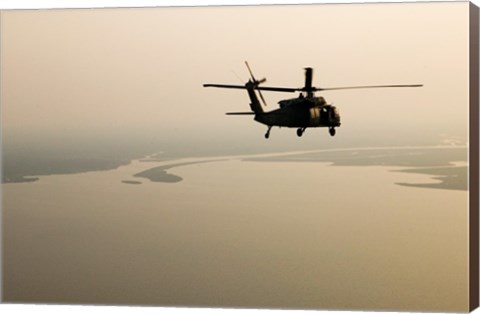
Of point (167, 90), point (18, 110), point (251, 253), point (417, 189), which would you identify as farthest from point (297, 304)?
point (18, 110)

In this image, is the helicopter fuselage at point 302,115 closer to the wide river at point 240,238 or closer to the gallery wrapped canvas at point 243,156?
the gallery wrapped canvas at point 243,156

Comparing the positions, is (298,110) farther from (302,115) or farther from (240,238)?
(240,238)

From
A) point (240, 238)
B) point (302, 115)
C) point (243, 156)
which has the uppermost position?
point (302, 115)

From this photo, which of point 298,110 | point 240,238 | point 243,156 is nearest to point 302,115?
point 298,110

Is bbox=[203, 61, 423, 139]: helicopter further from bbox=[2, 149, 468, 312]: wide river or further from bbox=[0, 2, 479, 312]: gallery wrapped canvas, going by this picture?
bbox=[2, 149, 468, 312]: wide river

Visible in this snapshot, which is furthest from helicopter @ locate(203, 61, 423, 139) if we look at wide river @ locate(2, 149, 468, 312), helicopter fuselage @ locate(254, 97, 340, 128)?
wide river @ locate(2, 149, 468, 312)

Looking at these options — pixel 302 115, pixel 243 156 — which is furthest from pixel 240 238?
pixel 302 115

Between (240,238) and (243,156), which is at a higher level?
(243,156)

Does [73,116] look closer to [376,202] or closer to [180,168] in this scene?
[180,168]
